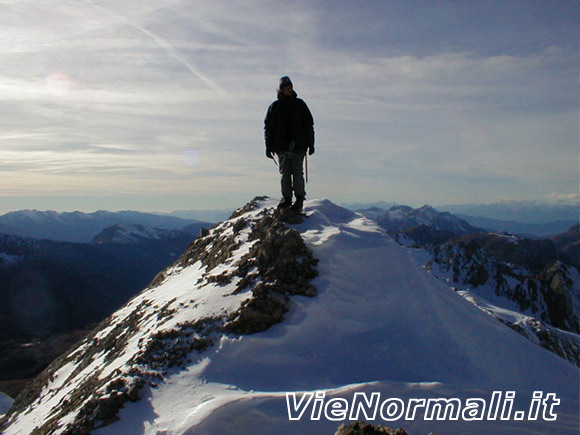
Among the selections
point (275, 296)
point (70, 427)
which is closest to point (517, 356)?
point (275, 296)

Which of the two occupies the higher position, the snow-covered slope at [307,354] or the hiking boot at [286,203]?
the hiking boot at [286,203]

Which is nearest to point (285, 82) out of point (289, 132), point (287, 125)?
point (287, 125)

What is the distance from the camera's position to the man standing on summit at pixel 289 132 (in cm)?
1309

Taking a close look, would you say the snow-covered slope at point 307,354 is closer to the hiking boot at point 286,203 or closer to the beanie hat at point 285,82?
the hiking boot at point 286,203

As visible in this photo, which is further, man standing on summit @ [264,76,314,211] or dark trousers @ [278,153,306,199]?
dark trousers @ [278,153,306,199]

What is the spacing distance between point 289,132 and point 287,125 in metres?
0.27

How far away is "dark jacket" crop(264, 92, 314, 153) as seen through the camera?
13109 millimetres

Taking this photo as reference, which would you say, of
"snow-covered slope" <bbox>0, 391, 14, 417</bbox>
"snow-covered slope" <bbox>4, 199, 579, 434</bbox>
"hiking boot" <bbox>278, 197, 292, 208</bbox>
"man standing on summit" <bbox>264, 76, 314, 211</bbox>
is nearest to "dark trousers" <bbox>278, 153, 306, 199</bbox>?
"man standing on summit" <bbox>264, 76, 314, 211</bbox>

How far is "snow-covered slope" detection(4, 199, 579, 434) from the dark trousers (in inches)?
90.3

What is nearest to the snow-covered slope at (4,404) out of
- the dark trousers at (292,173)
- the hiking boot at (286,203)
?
the hiking boot at (286,203)

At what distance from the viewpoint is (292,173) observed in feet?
46.0

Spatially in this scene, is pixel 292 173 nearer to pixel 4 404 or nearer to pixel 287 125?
pixel 287 125

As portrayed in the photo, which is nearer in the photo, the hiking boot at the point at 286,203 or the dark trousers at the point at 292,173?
the dark trousers at the point at 292,173

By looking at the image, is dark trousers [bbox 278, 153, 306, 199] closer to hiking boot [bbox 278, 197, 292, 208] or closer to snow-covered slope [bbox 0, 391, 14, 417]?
hiking boot [bbox 278, 197, 292, 208]
